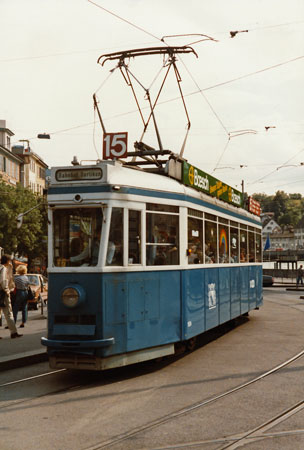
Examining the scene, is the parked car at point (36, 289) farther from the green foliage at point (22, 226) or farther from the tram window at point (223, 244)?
the green foliage at point (22, 226)

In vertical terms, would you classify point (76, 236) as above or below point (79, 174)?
below

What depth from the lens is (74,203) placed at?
8586mm

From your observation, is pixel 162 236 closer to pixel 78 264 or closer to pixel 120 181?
pixel 120 181

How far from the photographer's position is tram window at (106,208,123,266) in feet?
27.8

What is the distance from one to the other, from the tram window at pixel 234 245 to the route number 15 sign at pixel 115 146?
3588 mm

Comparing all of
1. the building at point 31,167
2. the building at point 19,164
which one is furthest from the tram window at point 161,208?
the building at point 31,167

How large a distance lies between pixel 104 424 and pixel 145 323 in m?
2.76

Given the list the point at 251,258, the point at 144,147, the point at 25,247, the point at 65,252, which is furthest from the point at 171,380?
the point at 25,247

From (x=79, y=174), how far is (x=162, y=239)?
163 cm

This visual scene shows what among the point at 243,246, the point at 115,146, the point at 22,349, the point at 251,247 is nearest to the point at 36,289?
the point at 251,247

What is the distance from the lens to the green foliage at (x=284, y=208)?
7042 inches

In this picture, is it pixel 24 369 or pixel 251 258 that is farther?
pixel 251 258

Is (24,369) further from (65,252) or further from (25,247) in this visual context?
(25,247)

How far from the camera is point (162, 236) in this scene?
9.44 meters
